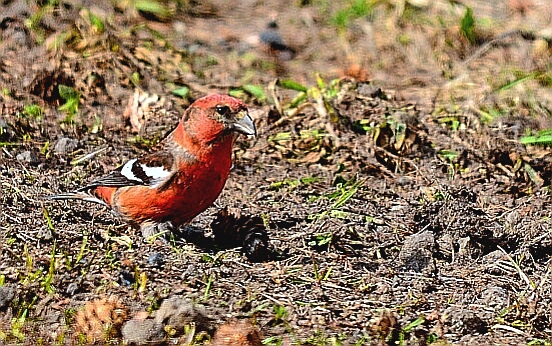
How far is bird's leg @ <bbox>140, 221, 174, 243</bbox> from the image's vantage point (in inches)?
176

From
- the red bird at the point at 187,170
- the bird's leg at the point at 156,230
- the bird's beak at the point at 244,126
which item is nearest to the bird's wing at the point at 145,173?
the red bird at the point at 187,170

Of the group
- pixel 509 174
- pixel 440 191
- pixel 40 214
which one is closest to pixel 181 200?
pixel 40 214

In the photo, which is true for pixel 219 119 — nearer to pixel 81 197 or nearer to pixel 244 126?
pixel 244 126

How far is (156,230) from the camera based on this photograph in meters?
4.61

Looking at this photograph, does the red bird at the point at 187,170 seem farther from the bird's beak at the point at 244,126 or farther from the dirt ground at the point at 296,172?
the dirt ground at the point at 296,172

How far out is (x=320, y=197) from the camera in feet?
17.4

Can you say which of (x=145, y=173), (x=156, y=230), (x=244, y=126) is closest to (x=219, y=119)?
(x=244, y=126)

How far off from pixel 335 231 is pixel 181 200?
2.43 ft

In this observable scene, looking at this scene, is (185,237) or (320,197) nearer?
(185,237)

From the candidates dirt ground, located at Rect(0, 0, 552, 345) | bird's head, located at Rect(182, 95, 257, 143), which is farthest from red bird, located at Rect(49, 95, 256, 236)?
dirt ground, located at Rect(0, 0, 552, 345)

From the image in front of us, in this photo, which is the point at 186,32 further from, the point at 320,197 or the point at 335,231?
the point at 335,231

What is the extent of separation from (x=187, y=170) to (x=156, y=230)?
1.03ft

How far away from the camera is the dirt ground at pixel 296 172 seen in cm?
388

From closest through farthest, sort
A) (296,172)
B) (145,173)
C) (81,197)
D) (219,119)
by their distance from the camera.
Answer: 1. (219,119)
2. (145,173)
3. (81,197)
4. (296,172)
